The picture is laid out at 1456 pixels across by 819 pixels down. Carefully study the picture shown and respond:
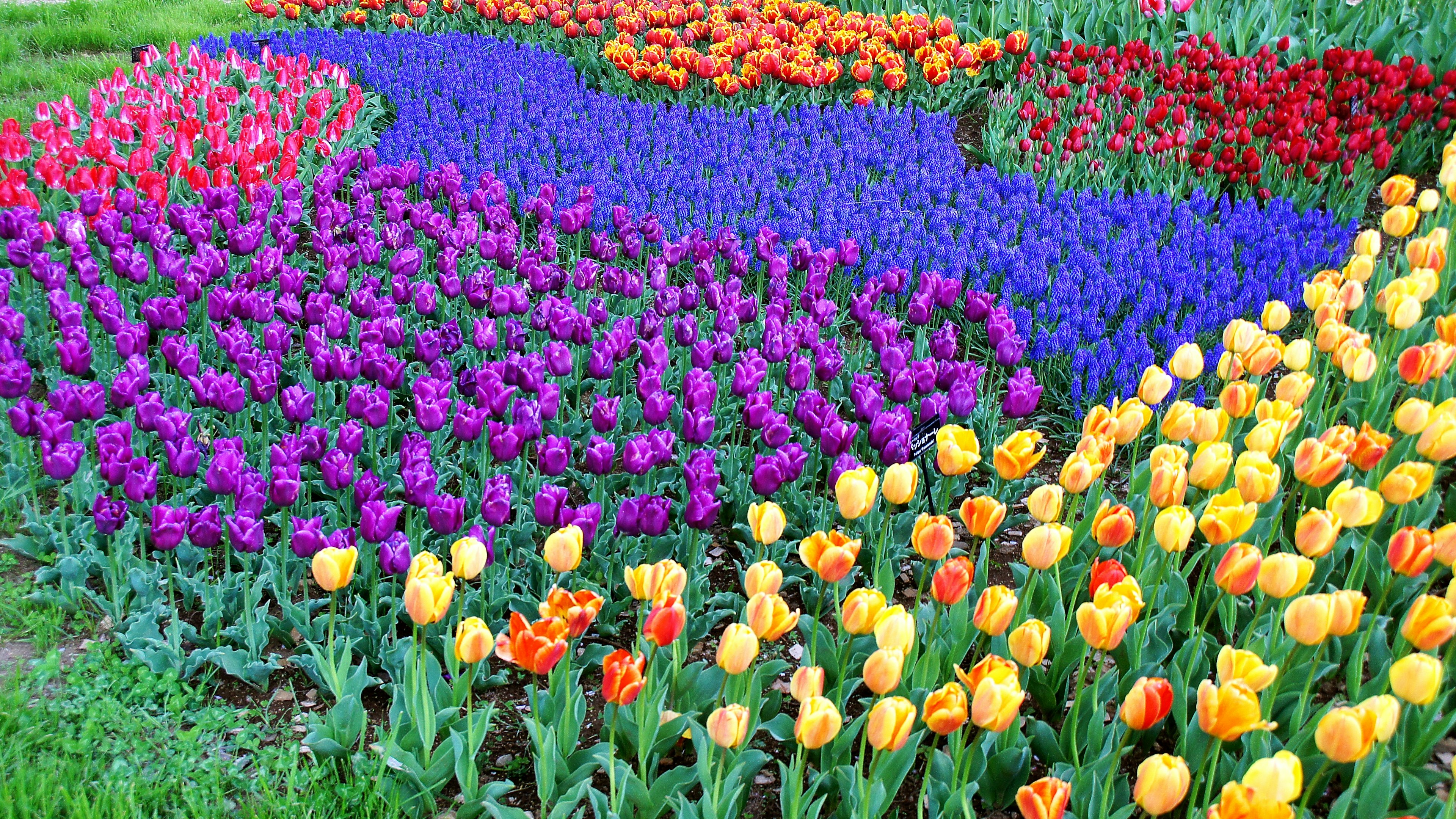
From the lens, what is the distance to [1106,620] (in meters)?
1.94

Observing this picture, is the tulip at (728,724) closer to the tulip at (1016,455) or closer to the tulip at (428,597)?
the tulip at (428,597)

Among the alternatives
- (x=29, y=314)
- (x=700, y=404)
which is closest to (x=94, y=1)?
(x=29, y=314)

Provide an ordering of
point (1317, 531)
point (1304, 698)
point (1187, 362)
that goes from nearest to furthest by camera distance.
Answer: point (1317, 531)
point (1304, 698)
point (1187, 362)

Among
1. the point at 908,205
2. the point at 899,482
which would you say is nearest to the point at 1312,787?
the point at 899,482

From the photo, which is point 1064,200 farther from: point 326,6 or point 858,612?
Result: point 326,6

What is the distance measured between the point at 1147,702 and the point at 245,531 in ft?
6.59

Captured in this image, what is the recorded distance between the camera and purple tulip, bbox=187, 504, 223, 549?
8.32 ft

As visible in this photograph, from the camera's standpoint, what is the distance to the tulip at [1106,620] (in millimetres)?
1934

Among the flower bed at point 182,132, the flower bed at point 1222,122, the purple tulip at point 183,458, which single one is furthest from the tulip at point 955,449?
the flower bed at point 1222,122

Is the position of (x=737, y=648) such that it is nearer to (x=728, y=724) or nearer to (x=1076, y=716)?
(x=728, y=724)

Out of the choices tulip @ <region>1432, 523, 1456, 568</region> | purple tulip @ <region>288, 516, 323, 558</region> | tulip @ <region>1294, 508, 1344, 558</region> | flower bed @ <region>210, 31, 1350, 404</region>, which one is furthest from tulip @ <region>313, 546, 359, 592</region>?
flower bed @ <region>210, 31, 1350, 404</region>

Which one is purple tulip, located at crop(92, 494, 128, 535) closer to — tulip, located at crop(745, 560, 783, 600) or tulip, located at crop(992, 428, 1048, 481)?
tulip, located at crop(745, 560, 783, 600)

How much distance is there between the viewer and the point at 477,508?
11.2 ft

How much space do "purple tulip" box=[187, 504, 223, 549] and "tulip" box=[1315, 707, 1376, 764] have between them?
2.23 meters
